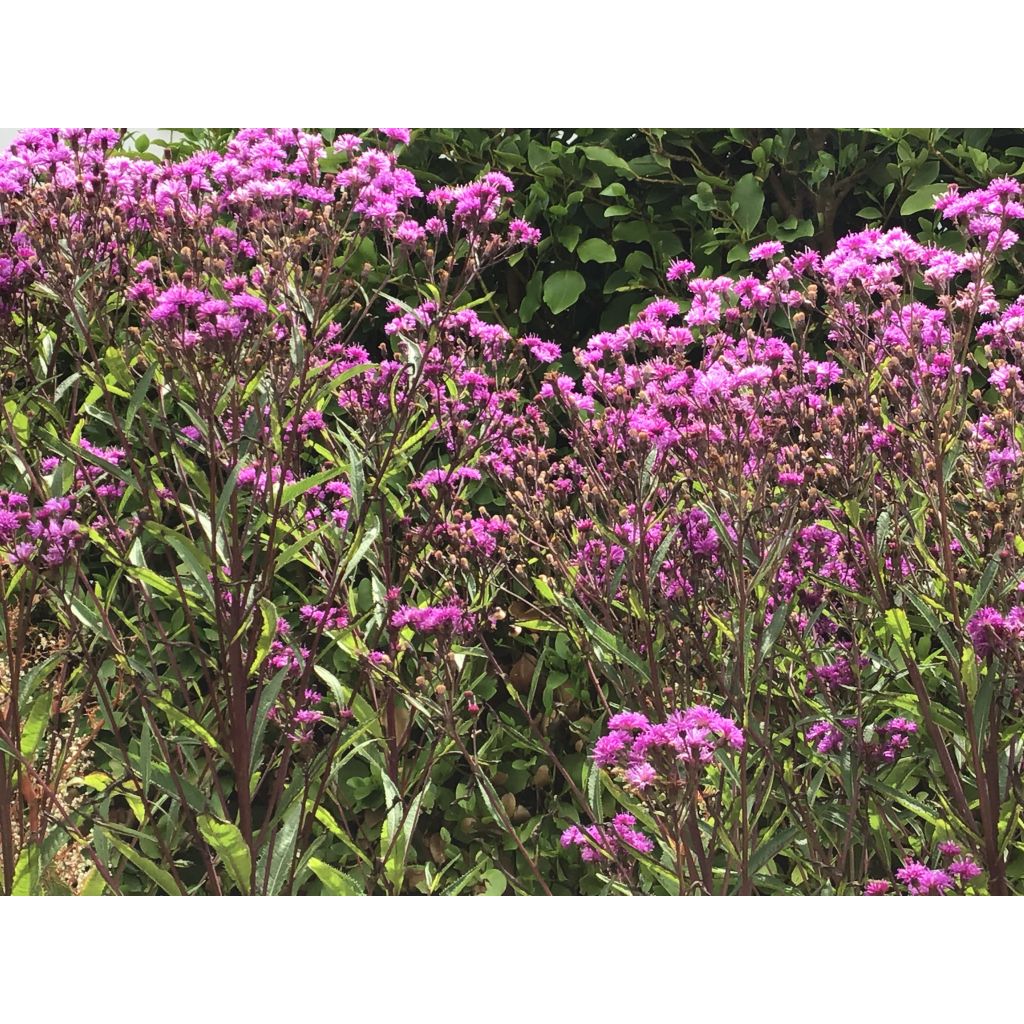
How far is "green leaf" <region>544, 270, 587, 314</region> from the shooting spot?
10.0ft

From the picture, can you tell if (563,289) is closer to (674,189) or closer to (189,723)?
(674,189)

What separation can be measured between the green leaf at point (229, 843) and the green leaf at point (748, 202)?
1963 millimetres

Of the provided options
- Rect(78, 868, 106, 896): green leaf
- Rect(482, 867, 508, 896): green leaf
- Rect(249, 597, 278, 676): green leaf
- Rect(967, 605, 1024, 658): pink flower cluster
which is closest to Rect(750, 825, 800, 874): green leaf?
Rect(967, 605, 1024, 658): pink flower cluster

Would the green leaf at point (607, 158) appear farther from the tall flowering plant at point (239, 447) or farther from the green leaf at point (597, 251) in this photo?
the tall flowering plant at point (239, 447)

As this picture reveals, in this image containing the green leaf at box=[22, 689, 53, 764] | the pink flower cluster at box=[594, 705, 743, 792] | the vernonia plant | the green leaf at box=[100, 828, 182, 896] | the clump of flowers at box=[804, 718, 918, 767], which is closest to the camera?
the pink flower cluster at box=[594, 705, 743, 792]

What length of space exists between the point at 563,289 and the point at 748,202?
0.53 m

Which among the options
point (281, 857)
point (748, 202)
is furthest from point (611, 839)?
point (748, 202)

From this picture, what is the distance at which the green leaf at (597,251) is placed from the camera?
3.07 metres

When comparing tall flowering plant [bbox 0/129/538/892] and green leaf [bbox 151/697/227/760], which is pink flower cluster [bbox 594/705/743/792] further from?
green leaf [bbox 151/697/227/760]

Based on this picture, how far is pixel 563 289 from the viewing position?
3.08 metres

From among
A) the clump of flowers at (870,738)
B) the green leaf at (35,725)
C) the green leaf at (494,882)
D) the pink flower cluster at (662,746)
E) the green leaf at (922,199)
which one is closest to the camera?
the pink flower cluster at (662,746)

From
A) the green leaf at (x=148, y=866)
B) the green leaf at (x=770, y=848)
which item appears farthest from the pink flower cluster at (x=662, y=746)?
the green leaf at (x=148, y=866)

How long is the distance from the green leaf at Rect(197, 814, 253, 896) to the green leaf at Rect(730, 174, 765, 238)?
6.44ft
